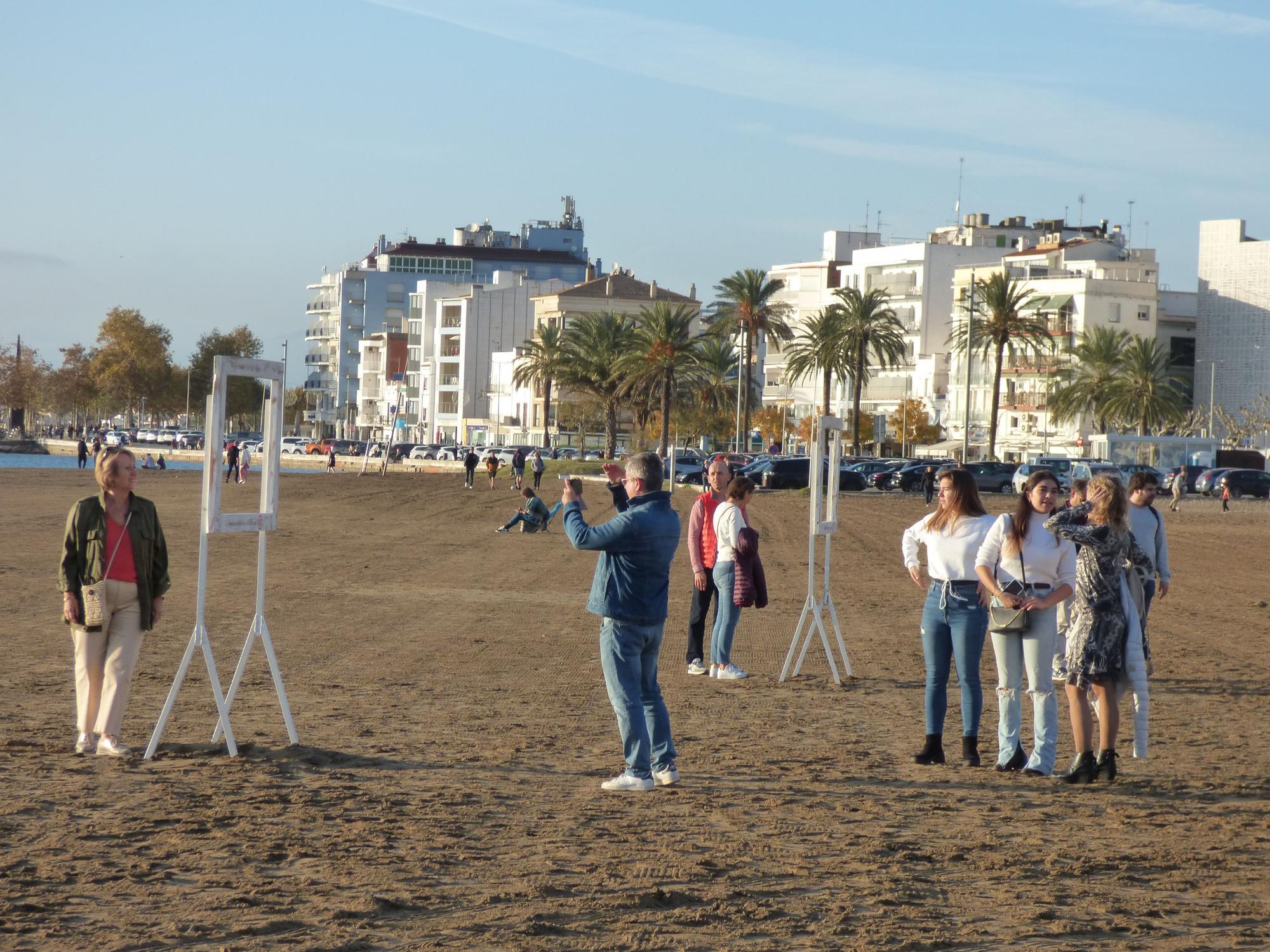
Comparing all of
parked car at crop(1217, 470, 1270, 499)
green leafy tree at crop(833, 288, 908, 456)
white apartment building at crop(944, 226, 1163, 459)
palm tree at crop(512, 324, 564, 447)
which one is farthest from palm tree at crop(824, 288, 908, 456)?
parked car at crop(1217, 470, 1270, 499)

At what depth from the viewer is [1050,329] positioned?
342ft

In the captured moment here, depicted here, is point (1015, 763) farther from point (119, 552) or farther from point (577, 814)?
point (119, 552)

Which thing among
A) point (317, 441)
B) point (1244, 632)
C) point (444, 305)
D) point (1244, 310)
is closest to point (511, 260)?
point (444, 305)

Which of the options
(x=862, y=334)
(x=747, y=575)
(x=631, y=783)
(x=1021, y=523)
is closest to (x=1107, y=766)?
(x=1021, y=523)

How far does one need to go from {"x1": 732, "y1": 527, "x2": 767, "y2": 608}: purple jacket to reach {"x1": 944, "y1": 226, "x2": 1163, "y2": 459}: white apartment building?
87880 mm

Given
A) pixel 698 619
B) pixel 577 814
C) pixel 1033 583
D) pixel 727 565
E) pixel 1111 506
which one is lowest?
pixel 577 814

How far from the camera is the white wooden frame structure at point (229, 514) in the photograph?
8.48 metres

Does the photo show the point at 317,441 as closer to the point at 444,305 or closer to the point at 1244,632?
the point at 444,305

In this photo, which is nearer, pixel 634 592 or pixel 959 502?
pixel 634 592

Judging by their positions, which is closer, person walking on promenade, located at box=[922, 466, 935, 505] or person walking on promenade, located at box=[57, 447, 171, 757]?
person walking on promenade, located at box=[57, 447, 171, 757]

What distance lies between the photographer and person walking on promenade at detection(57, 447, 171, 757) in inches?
333

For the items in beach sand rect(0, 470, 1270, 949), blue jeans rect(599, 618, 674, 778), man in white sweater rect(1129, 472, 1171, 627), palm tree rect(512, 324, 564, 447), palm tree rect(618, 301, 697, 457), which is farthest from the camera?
palm tree rect(512, 324, 564, 447)

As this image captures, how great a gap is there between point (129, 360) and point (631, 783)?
132 metres

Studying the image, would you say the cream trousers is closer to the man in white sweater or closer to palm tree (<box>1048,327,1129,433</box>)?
the man in white sweater
